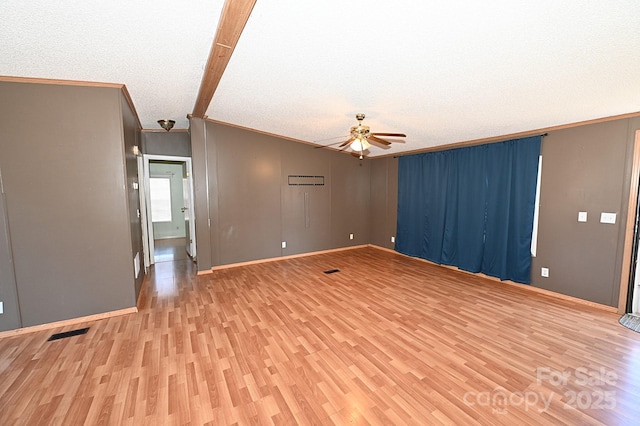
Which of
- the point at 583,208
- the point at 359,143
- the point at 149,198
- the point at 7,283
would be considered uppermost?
the point at 359,143

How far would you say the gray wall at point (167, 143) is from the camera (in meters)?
5.03

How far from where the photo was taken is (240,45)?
7.31ft

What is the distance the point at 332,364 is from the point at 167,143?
5.07m

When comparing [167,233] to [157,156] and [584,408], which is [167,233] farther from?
[584,408]

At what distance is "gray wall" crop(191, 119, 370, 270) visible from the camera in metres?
4.69

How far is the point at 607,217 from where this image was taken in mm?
3254

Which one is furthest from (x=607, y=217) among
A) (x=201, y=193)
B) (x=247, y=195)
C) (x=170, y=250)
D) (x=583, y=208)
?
(x=170, y=250)

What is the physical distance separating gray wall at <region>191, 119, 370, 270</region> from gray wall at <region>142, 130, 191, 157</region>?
3.31 ft

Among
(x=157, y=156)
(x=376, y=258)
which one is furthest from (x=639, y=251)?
(x=157, y=156)

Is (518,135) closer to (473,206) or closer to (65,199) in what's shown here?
(473,206)

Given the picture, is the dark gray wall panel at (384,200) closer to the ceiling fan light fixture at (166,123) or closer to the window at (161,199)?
the ceiling fan light fixture at (166,123)

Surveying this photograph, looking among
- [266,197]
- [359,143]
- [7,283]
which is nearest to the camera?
[7,283]

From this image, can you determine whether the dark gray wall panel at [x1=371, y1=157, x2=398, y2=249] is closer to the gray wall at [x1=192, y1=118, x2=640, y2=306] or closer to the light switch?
the gray wall at [x1=192, y1=118, x2=640, y2=306]

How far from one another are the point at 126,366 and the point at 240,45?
9.50 feet
